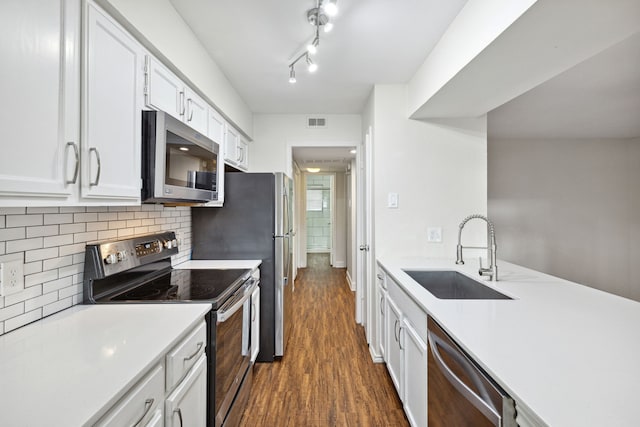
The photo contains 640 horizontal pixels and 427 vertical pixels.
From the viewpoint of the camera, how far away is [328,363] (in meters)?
2.52

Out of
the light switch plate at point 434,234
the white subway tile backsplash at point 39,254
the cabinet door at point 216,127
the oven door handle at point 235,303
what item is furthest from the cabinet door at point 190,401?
the light switch plate at point 434,234

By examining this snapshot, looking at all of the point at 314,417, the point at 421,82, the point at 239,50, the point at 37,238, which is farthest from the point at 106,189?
A: the point at 421,82

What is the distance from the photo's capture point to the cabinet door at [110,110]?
106 centimetres

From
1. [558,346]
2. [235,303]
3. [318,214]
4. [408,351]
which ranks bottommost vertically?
[408,351]

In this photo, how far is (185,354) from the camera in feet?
3.74

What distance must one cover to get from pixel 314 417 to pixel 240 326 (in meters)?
0.75

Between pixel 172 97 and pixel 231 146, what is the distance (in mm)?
1058

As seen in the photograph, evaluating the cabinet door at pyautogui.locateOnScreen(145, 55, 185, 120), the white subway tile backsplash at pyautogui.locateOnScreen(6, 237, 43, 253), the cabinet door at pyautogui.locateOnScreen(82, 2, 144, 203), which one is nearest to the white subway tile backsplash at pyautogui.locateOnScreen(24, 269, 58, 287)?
the white subway tile backsplash at pyautogui.locateOnScreen(6, 237, 43, 253)

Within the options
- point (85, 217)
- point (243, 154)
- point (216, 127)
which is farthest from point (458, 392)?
point (243, 154)

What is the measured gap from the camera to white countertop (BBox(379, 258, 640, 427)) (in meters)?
0.66

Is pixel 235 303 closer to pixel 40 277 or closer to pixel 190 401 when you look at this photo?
pixel 190 401

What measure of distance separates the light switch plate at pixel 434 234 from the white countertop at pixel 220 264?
1.47 meters

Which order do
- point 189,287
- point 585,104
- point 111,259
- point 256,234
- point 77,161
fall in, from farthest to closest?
point 585,104 → point 256,234 → point 189,287 → point 111,259 → point 77,161

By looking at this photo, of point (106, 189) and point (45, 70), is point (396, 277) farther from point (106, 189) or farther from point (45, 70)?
point (45, 70)
